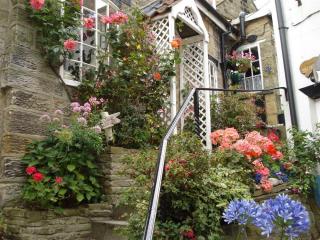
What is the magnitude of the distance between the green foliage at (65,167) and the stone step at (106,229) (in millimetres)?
347

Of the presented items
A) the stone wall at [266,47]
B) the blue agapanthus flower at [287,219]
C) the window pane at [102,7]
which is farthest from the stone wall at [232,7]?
the blue agapanthus flower at [287,219]

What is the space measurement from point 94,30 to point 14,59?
180cm

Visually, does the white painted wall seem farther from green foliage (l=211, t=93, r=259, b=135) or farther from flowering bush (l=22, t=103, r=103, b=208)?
flowering bush (l=22, t=103, r=103, b=208)

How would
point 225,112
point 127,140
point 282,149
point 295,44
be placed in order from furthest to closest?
point 225,112, point 295,44, point 282,149, point 127,140

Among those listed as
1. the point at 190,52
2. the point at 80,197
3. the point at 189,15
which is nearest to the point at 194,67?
the point at 190,52

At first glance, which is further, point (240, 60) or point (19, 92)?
point (240, 60)

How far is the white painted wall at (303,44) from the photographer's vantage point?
5574 mm

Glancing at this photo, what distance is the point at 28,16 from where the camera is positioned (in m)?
4.49

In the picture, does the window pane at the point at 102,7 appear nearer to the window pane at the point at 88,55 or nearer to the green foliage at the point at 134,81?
the green foliage at the point at 134,81

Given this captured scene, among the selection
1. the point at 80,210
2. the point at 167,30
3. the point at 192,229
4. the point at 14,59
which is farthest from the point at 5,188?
the point at 167,30

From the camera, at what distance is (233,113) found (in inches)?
287

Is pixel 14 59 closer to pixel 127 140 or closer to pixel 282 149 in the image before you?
pixel 127 140

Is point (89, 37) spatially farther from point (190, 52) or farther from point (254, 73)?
point (254, 73)

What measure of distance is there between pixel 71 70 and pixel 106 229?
2.64 meters
